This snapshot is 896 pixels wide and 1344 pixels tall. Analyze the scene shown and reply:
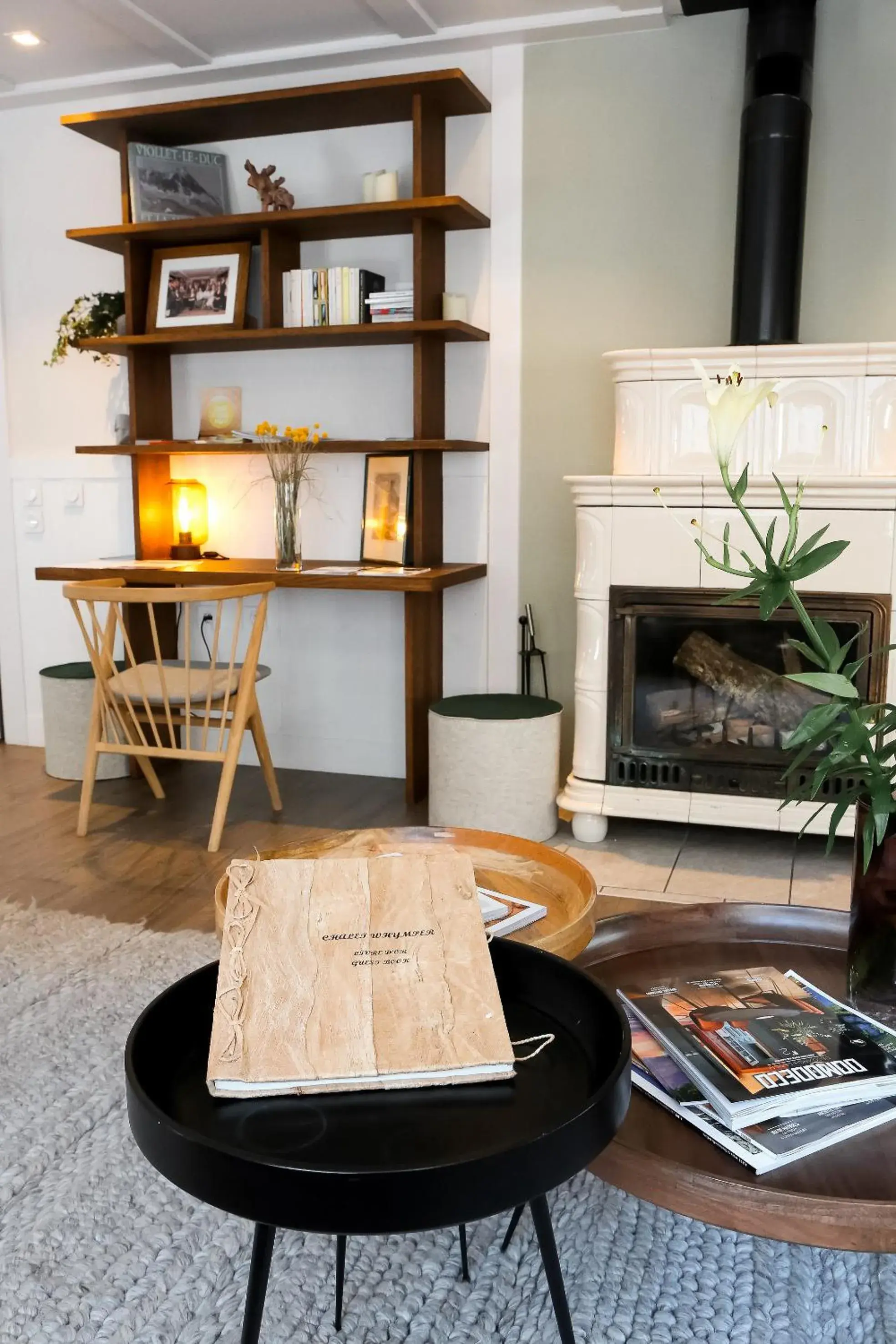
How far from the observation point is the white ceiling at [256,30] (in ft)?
10.9

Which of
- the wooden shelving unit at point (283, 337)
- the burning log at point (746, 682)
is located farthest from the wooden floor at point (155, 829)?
the wooden shelving unit at point (283, 337)

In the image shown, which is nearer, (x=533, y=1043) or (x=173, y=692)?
(x=533, y=1043)

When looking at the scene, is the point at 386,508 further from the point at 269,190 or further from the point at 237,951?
the point at 237,951

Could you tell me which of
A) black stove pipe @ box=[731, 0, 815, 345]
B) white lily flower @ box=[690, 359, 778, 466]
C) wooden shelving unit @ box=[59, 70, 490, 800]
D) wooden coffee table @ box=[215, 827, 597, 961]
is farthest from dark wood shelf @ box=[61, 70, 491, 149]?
white lily flower @ box=[690, 359, 778, 466]

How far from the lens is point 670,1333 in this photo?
4.47ft

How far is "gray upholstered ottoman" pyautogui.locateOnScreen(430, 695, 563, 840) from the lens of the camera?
126 inches

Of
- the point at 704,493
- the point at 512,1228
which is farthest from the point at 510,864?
the point at 704,493

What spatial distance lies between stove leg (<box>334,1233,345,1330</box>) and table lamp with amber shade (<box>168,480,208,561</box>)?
9.73 ft

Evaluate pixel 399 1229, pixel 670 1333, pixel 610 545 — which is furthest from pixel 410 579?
pixel 399 1229

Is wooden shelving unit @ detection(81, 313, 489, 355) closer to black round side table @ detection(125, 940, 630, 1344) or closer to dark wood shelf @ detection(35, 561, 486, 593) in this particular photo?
dark wood shelf @ detection(35, 561, 486, 593)

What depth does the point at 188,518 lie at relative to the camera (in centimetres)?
405

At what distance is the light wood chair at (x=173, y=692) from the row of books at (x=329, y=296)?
3.11ft

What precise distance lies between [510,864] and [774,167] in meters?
2.29

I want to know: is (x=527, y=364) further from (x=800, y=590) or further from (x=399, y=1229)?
(x=399, y=1229)
